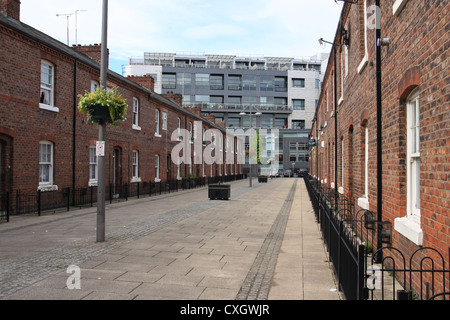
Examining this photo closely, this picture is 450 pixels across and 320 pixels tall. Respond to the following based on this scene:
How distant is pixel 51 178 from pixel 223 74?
64.6 metres

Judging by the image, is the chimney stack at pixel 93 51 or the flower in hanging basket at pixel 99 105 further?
the chimney stack at pixel 93 51

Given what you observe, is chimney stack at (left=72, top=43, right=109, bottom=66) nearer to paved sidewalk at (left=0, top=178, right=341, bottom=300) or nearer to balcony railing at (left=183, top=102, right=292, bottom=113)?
paved sidewalk at (left=0, top=178, right=341, bottom=300)

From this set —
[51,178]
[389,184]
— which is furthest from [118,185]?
[389,184]

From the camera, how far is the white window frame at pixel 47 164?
49.5 ft

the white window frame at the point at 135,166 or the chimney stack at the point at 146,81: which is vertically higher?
the chimney stack at the point at 146,81

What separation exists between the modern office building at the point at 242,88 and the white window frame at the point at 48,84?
195ft

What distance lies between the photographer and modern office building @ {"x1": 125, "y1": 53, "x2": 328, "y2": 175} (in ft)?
249

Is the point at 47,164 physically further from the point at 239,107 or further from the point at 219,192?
the point at 239,107

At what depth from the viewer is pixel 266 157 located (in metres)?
78.6

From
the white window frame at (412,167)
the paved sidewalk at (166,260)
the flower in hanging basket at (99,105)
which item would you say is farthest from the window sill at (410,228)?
the flower in hanging basket at (99,105)

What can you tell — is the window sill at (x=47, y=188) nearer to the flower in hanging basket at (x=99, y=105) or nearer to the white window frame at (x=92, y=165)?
the white window frame at (x=92, y=165)

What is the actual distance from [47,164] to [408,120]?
14.1 m

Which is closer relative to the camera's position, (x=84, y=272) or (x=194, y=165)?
(x=84, y=272)
